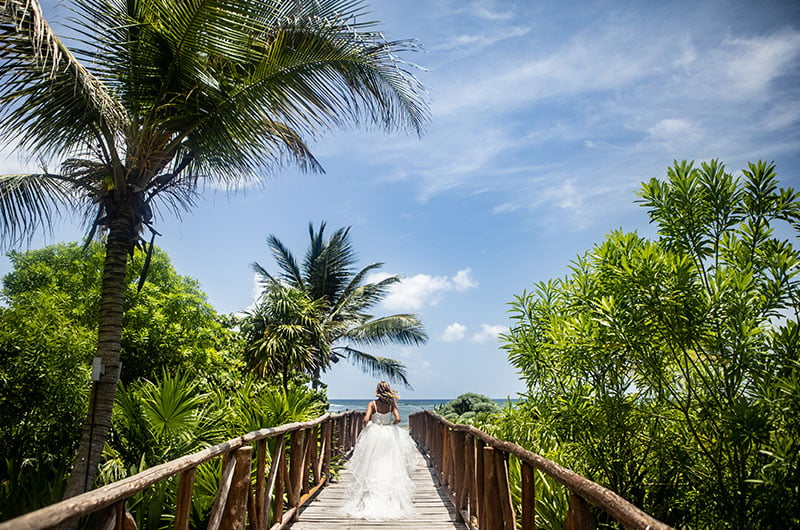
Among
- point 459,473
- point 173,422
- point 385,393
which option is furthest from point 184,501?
point 385,393

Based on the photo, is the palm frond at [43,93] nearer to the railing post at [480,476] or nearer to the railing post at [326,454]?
the railing post at [480,476]

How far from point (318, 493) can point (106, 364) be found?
3084 mm

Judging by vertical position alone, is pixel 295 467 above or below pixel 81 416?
below

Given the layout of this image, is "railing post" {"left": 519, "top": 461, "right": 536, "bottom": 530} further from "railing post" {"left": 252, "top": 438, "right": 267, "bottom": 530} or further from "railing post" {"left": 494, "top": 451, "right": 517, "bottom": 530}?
"railing post" {"left": 252, "top": 438, "right": 267, "bottom": 530}

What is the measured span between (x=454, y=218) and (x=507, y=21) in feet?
29.9

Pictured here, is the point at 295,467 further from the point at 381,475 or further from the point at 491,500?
the point at 491,500

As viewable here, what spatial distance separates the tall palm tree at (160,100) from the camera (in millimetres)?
4426

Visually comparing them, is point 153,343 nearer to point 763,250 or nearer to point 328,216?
point 763,250

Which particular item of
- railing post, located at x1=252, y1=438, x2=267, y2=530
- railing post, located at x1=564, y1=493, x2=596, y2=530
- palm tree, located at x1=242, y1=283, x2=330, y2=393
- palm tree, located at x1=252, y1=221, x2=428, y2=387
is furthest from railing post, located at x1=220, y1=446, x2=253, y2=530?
palm tree, located at x1=252, y1=221, x2=428, y2=387

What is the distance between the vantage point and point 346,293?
19906mm

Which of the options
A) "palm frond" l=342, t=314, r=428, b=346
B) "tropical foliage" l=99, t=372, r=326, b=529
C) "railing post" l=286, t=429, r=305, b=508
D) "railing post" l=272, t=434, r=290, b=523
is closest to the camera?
"railing post" l=272, t=434, r=290, b=523

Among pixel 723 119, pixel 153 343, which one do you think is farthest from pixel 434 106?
pixel 153 343

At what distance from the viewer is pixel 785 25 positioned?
3.11 metres

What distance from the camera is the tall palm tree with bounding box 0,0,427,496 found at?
4426 millimetres
